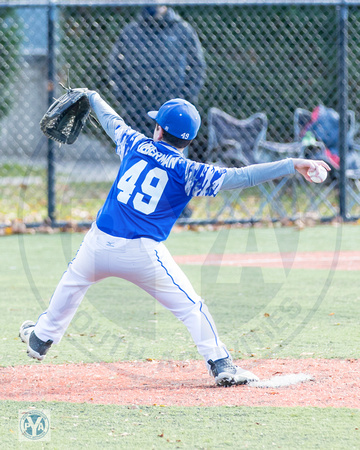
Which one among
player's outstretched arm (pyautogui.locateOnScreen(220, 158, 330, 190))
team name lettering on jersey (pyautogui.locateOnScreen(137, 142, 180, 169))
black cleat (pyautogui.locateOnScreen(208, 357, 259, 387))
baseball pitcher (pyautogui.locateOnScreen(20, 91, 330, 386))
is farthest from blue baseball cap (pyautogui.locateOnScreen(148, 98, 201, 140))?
black cleat (pyautogui.locateOnScreen(208, 357, 259, 387))

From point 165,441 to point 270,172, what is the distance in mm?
1458

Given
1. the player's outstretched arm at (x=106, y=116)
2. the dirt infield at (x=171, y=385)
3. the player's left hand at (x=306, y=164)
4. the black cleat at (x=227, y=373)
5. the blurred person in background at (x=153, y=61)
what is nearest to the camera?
the dirt infield at (x=171, y=385)

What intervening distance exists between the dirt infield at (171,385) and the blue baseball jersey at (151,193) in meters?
0.77

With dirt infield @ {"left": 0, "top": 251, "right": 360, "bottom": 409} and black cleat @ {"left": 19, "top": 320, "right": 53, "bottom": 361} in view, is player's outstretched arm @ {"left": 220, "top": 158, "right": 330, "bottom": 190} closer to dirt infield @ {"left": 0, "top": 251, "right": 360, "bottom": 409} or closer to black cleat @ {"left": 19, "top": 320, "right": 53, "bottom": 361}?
dirt infield @ {"left": 0, "top": 251, "right": 360, "bottom": 409}

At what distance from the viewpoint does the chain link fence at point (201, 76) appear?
9.56 meters

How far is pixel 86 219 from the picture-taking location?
31.9ft

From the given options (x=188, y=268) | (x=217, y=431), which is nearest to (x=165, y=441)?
(x=217, y=431)

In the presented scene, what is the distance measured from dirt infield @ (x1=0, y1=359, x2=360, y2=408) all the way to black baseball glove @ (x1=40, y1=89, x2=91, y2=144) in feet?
4.64

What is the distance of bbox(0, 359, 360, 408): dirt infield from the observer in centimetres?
360

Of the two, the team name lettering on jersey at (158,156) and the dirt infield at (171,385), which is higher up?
the team name lettering on jersey at (158,156)

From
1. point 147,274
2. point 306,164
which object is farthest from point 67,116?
point 306,164

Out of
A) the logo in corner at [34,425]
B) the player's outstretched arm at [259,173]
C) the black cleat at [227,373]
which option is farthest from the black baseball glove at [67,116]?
the logo in corner at [34,425]

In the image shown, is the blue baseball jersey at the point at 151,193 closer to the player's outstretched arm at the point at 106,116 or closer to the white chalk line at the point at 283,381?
the player's outstretched arm at the point at 106,116

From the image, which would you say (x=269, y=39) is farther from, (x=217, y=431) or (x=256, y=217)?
(x=217, y=431)
